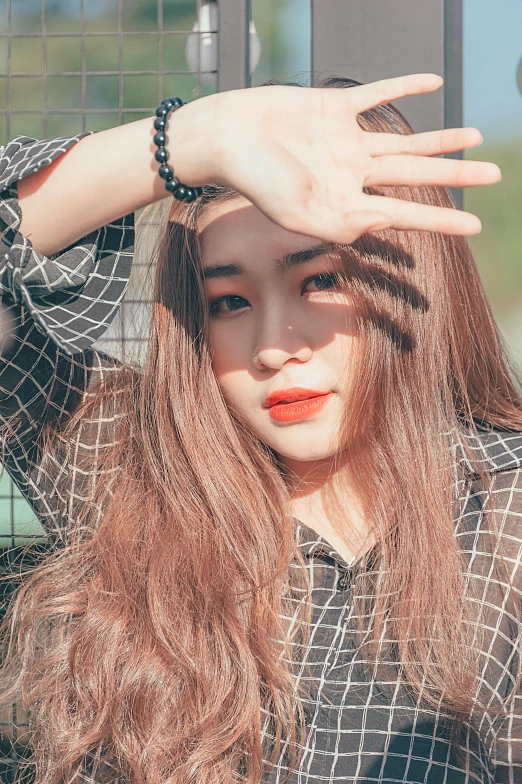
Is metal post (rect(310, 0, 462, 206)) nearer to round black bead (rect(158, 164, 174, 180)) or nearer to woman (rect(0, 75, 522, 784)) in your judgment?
woman (rect(0, 75, 522, 784))

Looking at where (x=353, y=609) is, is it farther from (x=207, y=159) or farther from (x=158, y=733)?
(x=207, y=159)

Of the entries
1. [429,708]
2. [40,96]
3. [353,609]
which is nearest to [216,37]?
[40,96]

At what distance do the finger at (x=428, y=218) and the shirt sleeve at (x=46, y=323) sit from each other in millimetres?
420

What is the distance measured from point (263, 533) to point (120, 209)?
20.6 inches

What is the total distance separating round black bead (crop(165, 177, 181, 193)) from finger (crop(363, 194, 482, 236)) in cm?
26

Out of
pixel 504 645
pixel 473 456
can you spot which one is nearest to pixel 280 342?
pixel 473 456

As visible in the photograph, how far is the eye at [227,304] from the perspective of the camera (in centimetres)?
119

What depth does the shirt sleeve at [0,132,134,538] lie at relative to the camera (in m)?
1.05

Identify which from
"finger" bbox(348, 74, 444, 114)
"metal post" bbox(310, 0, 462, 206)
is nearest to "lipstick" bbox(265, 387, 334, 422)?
"finger" bbox(348, 74, 444, 114)

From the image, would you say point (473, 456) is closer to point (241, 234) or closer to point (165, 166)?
point (241, 234)

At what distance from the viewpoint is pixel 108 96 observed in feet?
4.66

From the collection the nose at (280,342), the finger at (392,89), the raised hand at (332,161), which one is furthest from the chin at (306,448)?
the finger at (392,89)

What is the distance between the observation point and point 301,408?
1114 mm

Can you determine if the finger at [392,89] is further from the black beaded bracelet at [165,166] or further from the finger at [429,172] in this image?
the black beaded bracelet at [165,166]
